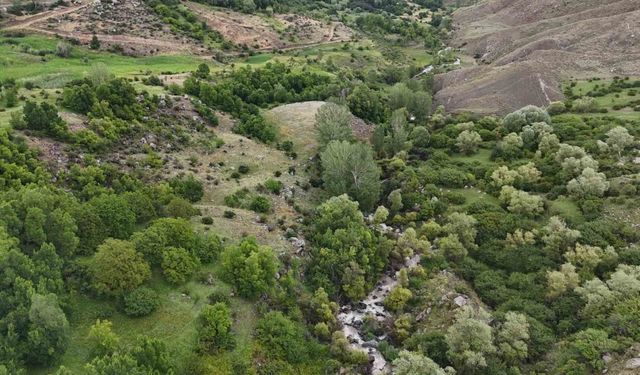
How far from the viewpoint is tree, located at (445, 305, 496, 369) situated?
149 ft

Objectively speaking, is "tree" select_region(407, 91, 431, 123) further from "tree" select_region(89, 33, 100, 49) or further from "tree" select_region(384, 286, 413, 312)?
"tree" select_region(89, 33, 100, 49)

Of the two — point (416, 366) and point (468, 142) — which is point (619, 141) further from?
point (416, 366)

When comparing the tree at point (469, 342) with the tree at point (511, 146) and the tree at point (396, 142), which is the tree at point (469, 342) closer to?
the tree at point (511, 146)

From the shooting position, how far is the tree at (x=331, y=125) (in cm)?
8525

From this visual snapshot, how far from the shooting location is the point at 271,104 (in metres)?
106

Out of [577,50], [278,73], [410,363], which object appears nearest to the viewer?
[410,363]

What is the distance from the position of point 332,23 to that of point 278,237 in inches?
5244

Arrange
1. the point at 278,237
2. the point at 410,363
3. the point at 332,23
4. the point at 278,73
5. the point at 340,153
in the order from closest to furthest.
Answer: the point at 410,363, the point at 278,237, the point at 340,153, the point at 278,73, the point at 332,23

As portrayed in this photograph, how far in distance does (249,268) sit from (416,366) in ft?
62.0

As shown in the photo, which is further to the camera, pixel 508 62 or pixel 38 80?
pixel 508 62

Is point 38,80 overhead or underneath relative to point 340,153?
overhead

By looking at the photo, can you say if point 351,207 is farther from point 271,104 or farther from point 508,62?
point 508,62

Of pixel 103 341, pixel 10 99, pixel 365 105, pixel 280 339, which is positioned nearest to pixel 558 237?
pixel 280 339

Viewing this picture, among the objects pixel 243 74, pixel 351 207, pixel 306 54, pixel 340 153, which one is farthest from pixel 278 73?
pixel 351 207
